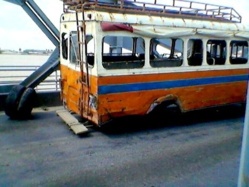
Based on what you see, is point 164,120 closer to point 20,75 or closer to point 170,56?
point 170,56

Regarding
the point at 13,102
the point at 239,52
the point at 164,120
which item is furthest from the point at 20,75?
the point at 239,52

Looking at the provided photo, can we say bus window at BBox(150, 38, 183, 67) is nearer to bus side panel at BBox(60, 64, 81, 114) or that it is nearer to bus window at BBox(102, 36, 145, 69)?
bus window at BBox(102, 36, 145, 69)

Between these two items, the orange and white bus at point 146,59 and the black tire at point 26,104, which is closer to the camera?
the orange and white bus at point 146,59

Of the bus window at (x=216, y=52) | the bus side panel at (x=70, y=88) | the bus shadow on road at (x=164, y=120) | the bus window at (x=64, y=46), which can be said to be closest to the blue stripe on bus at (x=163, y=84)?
the bus window at (x=216, y=52)

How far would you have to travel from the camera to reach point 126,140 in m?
5.86

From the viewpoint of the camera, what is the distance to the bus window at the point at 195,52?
275 inches

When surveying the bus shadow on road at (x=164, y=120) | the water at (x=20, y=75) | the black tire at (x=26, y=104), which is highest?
the water at (x=20, y=75)

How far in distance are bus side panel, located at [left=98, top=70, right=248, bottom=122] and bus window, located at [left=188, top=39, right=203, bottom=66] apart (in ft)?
1.15

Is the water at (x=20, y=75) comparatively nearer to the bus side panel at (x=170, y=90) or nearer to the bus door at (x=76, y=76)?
the bus door at (x=76, y=76)

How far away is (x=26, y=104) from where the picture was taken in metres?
7.03

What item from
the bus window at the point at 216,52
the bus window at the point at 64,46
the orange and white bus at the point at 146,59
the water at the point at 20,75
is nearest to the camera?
the orange and white bus at the point at 146,59

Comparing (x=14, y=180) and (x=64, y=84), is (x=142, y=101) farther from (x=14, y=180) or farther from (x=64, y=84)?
(x=14, y=180)

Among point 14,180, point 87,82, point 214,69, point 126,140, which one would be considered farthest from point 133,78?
point 14,180

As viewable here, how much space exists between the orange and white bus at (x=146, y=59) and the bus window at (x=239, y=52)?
3 cm
